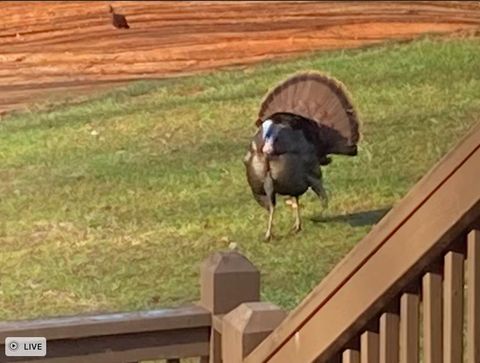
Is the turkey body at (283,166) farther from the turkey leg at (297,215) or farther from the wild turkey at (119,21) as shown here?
the wild turkey at (119,21)

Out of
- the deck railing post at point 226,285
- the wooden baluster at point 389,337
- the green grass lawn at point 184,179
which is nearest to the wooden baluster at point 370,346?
the wooden baluster at point 389,337

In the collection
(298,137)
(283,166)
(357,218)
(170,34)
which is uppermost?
(170,34)

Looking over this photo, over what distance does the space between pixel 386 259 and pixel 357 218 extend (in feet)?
9.55

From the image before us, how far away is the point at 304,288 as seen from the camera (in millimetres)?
3799

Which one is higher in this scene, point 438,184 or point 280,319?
point 438,184

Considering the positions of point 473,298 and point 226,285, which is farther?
point 226,285

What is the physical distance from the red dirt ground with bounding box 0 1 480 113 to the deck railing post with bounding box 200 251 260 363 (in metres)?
2.72

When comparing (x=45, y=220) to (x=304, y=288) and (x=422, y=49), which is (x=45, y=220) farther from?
(x=422, y=49)

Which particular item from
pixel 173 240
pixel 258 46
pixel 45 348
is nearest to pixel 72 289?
pixel 173 240

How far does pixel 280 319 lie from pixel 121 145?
3.33 meters

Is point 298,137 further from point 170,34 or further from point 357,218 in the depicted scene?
point 170,34

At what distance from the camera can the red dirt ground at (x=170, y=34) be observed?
4578mm

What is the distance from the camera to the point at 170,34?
503 centimetres

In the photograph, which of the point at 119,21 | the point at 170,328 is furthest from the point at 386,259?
the point at 119,21
